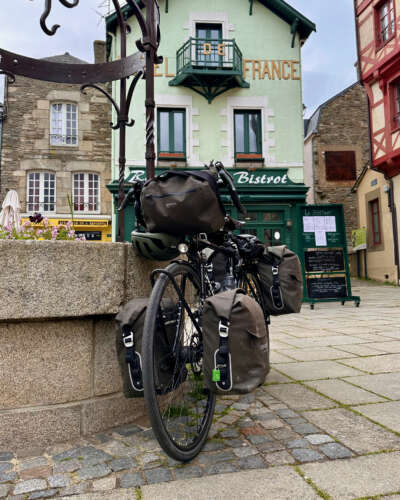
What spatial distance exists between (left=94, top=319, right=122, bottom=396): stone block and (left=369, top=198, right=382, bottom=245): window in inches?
672

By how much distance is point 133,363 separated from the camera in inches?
78.2

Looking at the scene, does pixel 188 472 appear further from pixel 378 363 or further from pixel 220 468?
pixel 378 363

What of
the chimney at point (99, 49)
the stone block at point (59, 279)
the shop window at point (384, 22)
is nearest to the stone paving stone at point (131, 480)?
the stone block at point (59, 279)

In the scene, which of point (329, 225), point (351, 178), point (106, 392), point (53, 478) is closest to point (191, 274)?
point (106, 392)

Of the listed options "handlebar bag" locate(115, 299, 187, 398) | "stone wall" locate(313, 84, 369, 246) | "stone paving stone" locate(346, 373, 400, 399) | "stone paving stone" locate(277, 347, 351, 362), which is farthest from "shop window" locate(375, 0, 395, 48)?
"handlebar bag" locate(115, 299, 187, 398)

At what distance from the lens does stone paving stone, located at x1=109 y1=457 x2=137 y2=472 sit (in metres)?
1.98

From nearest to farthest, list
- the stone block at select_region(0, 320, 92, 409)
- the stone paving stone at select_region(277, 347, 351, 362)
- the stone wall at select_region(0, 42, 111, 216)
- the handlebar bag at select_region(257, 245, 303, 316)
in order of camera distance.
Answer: the stone block at select_region(0, 320, 92, 409) < the handlebar bag at select_region(257, 245, 303, 316) < the stone paving stone at select_region(277, 347, 351, 362) < the stone wall at select_region(0, 42, 111, 216)

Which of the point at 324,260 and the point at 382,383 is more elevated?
the point at 324,260

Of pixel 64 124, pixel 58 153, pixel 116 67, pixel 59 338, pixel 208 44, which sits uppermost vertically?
pixel 208 44

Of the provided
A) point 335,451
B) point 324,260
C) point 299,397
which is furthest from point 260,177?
point 335,451

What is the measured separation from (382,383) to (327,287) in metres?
6.23

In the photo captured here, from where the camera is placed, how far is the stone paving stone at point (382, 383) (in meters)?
3.02

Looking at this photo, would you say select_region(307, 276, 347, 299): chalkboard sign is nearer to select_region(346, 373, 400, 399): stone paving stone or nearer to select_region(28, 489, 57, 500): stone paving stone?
select_region(346, 373, 400, 399): stone paving stone

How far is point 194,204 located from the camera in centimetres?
205
